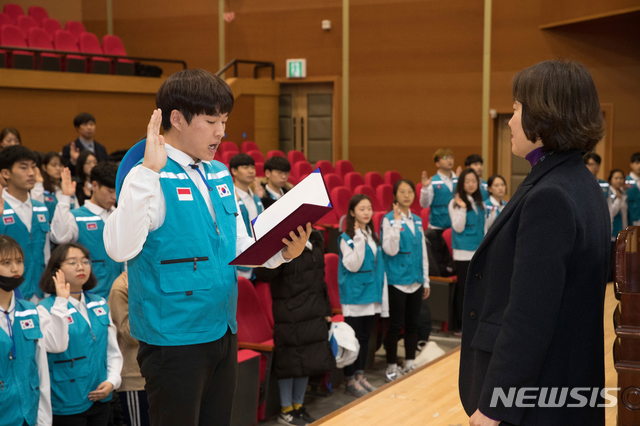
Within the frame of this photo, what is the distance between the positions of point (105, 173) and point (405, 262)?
194 centimetres

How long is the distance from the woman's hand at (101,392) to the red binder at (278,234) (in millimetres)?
1503

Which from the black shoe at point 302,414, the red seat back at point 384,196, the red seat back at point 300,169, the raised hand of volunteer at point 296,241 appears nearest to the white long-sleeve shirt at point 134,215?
the raised hand of volunteer at point 296,241

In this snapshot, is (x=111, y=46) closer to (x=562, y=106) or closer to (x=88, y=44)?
(x=88, y=44)

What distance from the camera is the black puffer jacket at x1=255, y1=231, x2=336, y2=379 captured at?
12.3ft

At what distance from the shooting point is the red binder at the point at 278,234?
1.63 meters

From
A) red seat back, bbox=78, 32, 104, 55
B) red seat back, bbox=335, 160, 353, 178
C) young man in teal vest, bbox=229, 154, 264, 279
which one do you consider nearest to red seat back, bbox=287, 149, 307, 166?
red seat back, bbox=335, 160, 353, 178

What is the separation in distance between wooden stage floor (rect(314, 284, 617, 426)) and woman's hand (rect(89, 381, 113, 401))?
0.88m

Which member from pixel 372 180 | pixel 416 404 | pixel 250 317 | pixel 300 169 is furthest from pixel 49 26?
pixel 416 404

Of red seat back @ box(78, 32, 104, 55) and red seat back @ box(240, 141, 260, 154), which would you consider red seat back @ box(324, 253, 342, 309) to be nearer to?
red seat back @ box(240, 141, 260, 154)

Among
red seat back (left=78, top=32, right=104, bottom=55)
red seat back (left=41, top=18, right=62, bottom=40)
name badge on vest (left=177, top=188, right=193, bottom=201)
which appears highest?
red seat back (left=41, top=18, right=62, bottom=40)

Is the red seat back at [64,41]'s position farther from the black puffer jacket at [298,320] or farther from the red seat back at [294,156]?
the black puffer jacket at [298,320]

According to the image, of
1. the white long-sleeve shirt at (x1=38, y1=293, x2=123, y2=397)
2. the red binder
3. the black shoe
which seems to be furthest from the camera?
the black shoe

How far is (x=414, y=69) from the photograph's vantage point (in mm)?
9742

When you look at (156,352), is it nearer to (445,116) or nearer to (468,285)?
(468,285)
